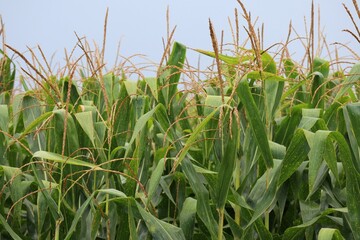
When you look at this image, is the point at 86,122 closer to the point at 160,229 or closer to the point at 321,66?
the point at 160,229

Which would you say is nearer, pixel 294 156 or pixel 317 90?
pixel 294 156

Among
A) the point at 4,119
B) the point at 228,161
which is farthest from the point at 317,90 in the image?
the point at 4,119

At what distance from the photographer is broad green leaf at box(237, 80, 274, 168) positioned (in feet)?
5.01

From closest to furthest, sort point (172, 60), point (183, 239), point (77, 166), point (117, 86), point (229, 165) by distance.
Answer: point (229, 165) → point (183, 239) → point (77, 166) → point (172, 60) → point (117, 86)

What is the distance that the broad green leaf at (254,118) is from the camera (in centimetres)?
153

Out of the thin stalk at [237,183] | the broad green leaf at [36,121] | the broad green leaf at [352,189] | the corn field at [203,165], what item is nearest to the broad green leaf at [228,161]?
the corn field at [203,165]

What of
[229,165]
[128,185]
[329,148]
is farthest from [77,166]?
[329,148]

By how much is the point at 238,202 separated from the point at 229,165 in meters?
0.12

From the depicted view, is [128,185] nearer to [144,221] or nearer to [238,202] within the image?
[144,221]

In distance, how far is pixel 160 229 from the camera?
162 centimetres

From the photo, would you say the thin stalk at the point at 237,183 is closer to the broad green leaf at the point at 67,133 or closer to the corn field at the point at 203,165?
the corn field at the point at 203,165

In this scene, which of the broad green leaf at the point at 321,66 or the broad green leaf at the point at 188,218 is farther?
the broad green leaf at the point at 321,66

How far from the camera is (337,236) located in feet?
5.01

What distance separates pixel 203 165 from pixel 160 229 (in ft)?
0.73
